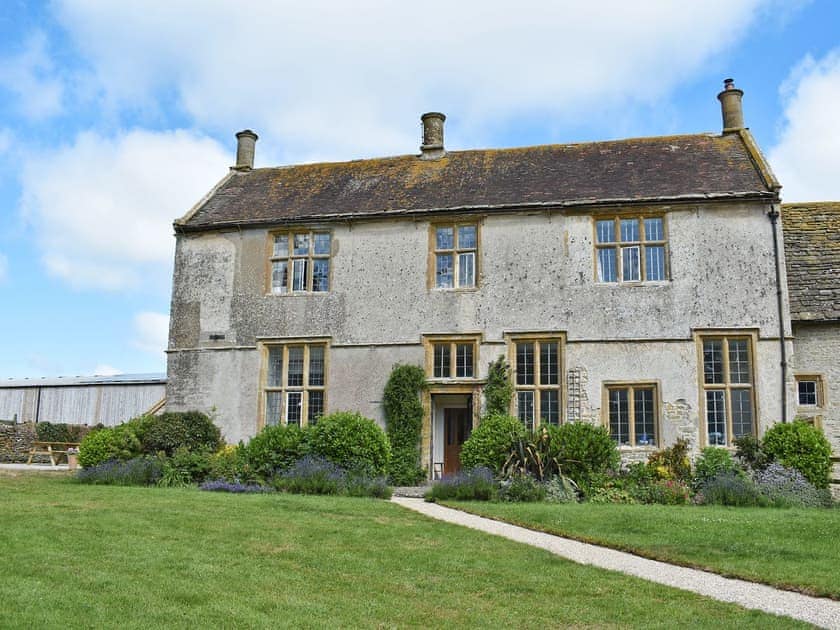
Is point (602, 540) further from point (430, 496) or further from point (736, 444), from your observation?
point (736, 444)

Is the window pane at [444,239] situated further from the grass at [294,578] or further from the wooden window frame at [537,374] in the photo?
the grass at [294,578]

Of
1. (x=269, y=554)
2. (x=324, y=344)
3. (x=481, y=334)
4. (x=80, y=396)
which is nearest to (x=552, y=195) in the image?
(x=481, y=334)

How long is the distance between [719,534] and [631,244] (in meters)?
9.82

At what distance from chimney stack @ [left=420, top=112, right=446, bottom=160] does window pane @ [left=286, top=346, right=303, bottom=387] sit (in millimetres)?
6691

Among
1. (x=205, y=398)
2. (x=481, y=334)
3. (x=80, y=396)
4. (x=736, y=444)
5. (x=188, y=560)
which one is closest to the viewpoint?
(x=188, y=560)

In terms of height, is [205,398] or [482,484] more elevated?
[205,398]

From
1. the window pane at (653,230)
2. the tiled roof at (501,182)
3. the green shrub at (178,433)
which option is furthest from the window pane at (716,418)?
the green shrub at (178,433)

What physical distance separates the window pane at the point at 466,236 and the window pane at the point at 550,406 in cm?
410

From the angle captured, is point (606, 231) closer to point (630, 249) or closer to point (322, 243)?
point (630, 249)

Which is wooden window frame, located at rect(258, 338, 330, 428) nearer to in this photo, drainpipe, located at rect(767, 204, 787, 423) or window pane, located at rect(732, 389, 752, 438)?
window pane, located at rect(732, 389, 752, 438)

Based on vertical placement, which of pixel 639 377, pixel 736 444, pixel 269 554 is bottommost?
pixel 269 554

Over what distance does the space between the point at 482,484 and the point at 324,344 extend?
6.61 m

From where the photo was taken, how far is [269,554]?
8.80m

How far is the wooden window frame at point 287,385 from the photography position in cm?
1992
